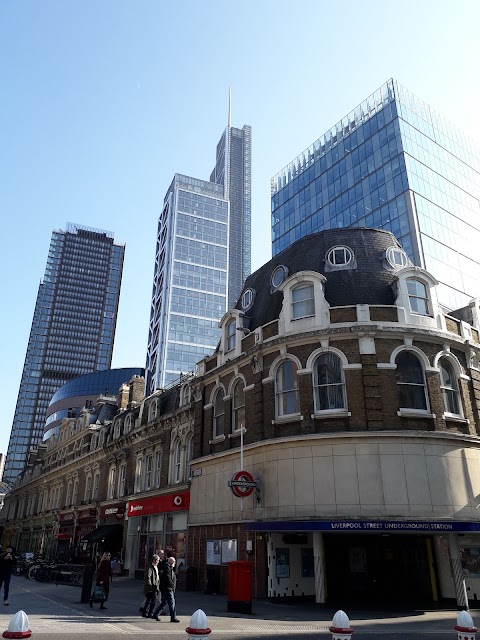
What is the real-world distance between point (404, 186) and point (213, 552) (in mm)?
54421

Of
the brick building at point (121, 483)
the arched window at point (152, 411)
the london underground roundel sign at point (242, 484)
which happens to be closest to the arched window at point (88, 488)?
the brick building at point (121, 483)

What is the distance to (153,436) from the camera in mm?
32375

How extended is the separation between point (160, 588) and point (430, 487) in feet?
32.6

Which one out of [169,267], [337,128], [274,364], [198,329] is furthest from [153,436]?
[169,267]

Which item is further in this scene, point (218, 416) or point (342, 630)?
point (218, 416)

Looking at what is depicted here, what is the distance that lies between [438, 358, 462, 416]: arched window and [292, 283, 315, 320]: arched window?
581 cm

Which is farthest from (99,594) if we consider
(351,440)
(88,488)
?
(88,488)

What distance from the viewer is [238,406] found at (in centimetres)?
2344

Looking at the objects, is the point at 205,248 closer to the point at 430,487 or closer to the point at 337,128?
the point at 337,128

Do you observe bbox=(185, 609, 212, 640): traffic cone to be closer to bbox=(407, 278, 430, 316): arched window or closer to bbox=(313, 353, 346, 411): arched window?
bbox=(313, 353, 346, 411): arched window

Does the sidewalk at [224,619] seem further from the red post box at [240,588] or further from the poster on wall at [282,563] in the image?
the poster on wall at [282,563]

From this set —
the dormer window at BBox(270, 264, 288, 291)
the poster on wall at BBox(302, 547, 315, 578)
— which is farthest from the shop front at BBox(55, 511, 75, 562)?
the dormer window at BBox(270, 264, 288, 291)

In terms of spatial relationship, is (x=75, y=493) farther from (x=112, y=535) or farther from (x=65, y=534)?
(x=112, y=535)

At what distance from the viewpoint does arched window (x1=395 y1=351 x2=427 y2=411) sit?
760 inches
